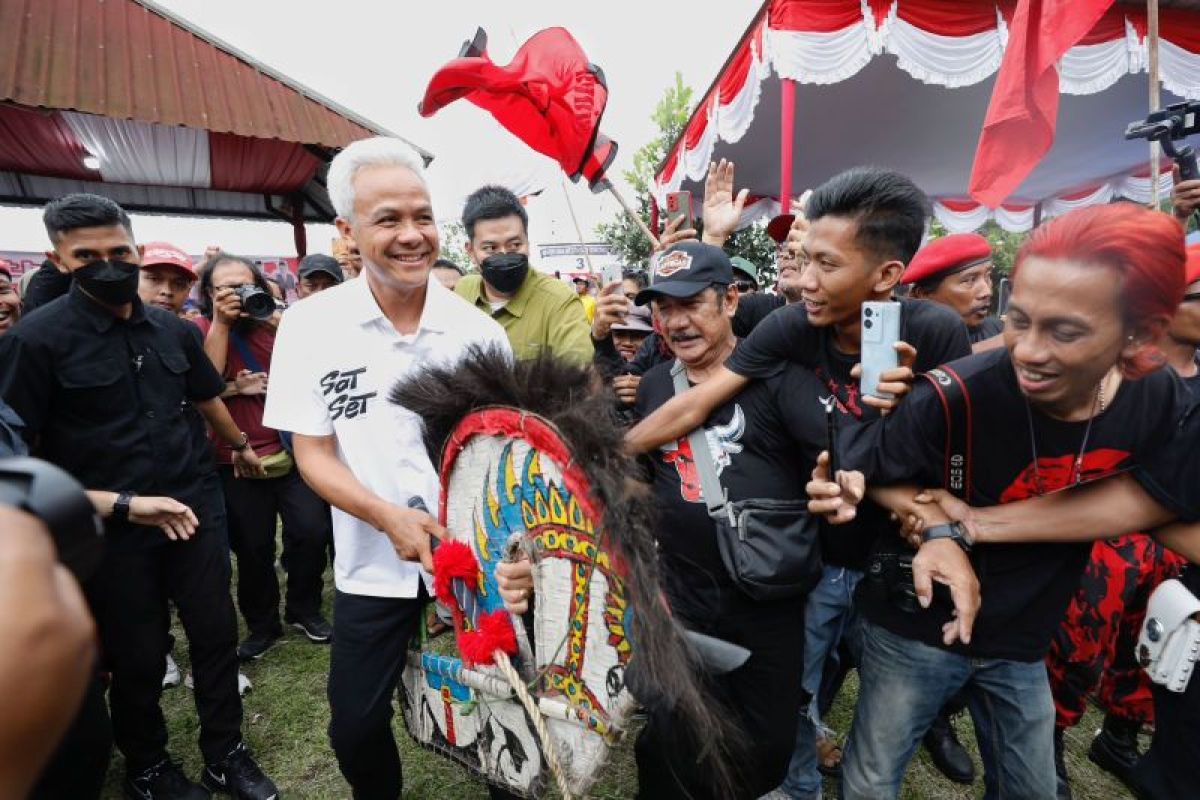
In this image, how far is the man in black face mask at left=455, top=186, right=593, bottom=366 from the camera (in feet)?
9.09

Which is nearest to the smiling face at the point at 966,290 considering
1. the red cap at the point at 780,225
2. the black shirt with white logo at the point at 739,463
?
the red cap at the point at 780,225

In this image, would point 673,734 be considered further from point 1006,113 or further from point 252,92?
point 252,92

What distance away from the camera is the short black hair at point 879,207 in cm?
161

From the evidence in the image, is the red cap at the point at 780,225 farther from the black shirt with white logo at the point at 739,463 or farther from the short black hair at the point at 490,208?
the black shirt with white logo at the point at 739,463

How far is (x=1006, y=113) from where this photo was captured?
3275 mm

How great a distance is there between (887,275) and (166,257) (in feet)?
12.5

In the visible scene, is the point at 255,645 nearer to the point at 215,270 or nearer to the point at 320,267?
the point at 215,270

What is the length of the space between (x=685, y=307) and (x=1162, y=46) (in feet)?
21.7

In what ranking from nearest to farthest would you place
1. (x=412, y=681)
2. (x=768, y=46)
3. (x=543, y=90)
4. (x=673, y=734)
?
(x=673, y=734), (x=412, y=681), (x=543, y=90), (x=768, y=46)

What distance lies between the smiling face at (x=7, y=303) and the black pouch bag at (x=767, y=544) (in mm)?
4037

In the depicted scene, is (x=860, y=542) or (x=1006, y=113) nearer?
(x=860, y=542)

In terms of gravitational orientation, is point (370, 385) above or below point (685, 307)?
below

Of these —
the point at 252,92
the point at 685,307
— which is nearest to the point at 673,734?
the point at 685,307

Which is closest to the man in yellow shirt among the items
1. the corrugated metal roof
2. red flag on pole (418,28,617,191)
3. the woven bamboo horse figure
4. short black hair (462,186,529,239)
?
short black hair (462,186,529,239)
